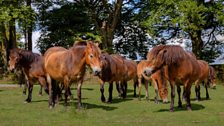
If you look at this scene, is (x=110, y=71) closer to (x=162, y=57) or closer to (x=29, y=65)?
(x=29, y=65)

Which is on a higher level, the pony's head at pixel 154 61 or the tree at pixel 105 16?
the tree at pixel 105 16

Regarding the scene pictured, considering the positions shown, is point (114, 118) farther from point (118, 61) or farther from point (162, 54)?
point (118, 61)

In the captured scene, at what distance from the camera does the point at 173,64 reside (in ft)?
45.2

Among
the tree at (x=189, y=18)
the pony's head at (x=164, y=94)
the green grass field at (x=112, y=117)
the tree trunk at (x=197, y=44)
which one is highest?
the tree at (x=189, y=18)

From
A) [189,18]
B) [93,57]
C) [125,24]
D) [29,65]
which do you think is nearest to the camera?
[93,57]

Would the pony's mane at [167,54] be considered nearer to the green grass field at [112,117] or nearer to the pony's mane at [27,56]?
the green grass field at [112,117]

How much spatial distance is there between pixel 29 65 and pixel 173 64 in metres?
6.78

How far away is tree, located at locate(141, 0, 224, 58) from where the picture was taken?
4131cm

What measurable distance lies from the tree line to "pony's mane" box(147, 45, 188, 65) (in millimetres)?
26721

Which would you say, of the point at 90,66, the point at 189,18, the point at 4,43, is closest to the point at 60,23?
the point at 4,43

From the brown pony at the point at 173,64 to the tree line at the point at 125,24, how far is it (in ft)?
87.6

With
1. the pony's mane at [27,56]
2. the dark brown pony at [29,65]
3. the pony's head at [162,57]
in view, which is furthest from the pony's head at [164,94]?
the pony's mane at [27,56]

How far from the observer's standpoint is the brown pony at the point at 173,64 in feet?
43.9

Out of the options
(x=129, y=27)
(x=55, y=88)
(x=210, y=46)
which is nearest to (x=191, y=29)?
(x=210, y=46)
